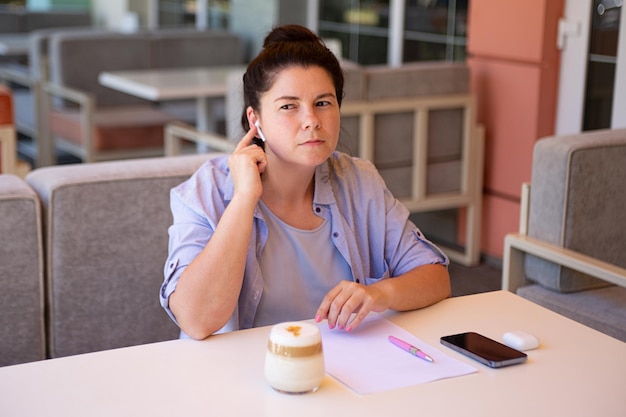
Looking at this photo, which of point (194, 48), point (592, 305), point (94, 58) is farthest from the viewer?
point (194, 48)

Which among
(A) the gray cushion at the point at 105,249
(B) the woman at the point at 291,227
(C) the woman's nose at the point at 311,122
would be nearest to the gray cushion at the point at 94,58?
(A) the gray cushion at the point at 105,249

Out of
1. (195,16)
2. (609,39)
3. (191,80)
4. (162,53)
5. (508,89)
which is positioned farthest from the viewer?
(195,16)

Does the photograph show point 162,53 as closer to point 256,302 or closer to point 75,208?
point 75,208

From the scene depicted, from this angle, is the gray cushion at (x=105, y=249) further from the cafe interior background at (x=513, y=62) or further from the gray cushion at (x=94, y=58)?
the gray cushion at (x=94, y=58)

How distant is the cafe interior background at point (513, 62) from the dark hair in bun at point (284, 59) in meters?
2.26

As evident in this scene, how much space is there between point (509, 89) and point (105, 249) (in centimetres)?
244

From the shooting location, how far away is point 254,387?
146 cm

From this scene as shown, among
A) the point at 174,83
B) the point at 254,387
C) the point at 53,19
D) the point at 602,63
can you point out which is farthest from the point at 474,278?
the point at 53,19

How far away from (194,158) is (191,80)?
2525 millimetres

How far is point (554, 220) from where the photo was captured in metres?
2.81

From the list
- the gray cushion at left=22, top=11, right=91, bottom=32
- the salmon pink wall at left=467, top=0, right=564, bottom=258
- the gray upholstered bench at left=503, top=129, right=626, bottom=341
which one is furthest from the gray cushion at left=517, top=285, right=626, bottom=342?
the gray cushion at left=22, top=11, right=91, bottom=32

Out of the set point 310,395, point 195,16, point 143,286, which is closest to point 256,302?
point 310,395

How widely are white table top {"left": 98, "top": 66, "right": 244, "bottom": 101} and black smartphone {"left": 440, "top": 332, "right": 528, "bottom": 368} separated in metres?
3.26

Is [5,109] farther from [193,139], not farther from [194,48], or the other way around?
[194,48]
